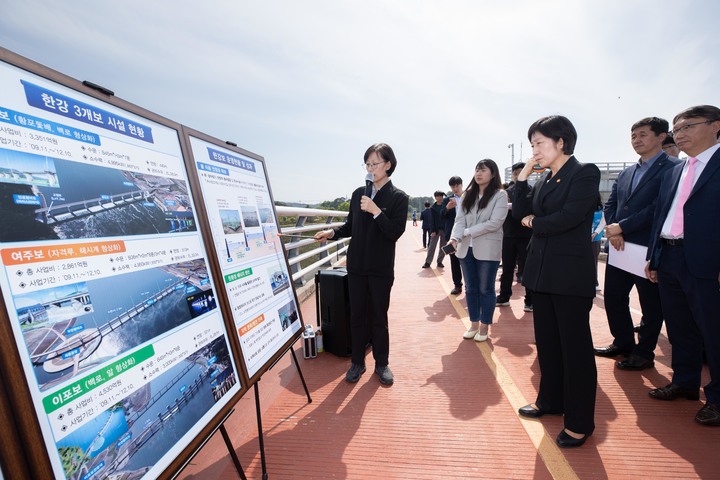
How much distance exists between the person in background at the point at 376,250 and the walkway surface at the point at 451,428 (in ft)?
1.05

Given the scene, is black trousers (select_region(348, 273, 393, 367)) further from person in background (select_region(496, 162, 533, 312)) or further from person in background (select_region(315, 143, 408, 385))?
person in background (select_region(496, 162, 533, 312))

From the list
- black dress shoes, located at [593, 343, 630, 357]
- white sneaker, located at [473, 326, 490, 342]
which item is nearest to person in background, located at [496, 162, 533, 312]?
white sneaker, located at [473, 326, 490, 342]

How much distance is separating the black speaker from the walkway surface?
16 centimetres

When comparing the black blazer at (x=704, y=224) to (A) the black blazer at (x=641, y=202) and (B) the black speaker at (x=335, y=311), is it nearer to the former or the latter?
(A) the black blazer at (x=641, y=202)

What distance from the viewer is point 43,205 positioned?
99 centimetres

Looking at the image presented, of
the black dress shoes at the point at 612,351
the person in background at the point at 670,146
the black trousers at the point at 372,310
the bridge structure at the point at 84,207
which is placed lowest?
the black dress shoes at the point at 612,351

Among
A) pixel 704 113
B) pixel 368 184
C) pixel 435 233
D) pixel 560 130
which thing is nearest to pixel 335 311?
pixel 368 184

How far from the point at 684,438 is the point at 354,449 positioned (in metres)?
2.14

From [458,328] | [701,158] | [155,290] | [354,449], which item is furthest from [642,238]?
[155,290]

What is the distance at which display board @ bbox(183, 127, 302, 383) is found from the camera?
182cm

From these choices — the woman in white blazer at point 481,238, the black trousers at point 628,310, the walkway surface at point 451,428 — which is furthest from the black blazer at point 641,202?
the walkway surface at point 451,428

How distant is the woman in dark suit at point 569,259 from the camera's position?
2105 millimetres

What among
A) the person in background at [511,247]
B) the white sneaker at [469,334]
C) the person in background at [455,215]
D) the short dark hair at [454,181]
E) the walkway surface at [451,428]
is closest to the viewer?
the walkway surface at [451,428]

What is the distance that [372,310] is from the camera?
320 cm
